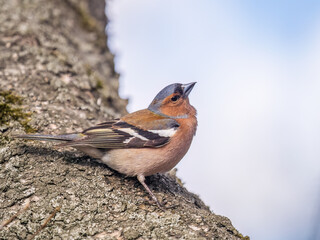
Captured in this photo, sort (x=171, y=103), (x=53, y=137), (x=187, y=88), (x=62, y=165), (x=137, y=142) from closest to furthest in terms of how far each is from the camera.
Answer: (x=62, y=165) → (x=53, y=137) → (x=137, y=142) → (x=171, y=103) → (x=187, y=88)

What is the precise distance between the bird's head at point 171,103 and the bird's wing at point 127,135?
321 millimetres

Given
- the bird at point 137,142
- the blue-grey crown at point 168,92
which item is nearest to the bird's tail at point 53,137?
the bird at point 137,142

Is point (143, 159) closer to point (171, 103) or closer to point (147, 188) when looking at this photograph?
point (147, 188)

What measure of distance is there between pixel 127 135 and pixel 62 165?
82cm

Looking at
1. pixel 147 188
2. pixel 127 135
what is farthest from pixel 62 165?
pixel 147 188

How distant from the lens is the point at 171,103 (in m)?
5.03

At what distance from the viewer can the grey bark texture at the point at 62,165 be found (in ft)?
11.1

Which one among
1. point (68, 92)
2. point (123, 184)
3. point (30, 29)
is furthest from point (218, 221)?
point (30, 29)

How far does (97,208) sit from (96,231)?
0.31m

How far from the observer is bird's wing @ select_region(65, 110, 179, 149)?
14.4ft

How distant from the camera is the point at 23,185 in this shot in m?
3.75

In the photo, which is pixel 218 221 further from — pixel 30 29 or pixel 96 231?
pixel 30 29

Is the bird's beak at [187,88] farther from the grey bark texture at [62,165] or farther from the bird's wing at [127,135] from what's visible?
the grey bark texture at [62,165]

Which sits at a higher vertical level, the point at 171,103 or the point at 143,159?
the point at 171,103
